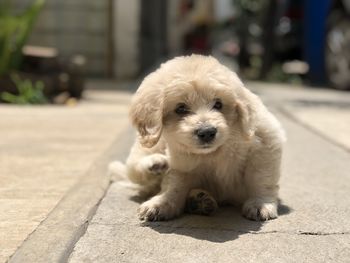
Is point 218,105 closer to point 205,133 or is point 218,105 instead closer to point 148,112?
point 205,133

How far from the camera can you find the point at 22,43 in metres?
8.18

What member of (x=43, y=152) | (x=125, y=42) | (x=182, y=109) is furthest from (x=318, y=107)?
(x=182, y=109)

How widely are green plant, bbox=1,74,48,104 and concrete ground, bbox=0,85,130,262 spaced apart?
0.29 meters

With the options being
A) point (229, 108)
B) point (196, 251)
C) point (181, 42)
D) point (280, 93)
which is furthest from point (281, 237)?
point (181, 42)

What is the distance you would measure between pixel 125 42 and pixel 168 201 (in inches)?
338

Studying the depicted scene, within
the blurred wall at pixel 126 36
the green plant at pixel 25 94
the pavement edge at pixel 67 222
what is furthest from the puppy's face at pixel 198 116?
the blurred wall at pixel 126 36

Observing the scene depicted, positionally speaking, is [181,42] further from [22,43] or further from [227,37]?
[22,43]

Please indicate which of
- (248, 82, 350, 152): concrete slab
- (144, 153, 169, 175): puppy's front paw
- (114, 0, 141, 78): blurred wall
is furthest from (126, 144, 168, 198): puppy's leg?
(114, 0, 141, 78): blurred wall

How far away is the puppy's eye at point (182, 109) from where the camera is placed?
9.69ft

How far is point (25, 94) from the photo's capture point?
310 inches

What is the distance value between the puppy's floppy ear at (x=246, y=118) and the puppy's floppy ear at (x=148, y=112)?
0.37 meters

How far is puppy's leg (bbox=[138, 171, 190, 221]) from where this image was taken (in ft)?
10.1

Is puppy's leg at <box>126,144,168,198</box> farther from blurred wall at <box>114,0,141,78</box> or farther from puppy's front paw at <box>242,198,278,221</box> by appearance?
blurred wall at <box>114,0,141,78</box>

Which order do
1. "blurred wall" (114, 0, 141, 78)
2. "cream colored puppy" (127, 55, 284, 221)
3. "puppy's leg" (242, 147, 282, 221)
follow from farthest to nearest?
"blurred wall" (114, 0, 141, 78) → "puppy's leg" (242, 147, 282, 221) → "cream colored puppy" (127, 55, 284, 221)
